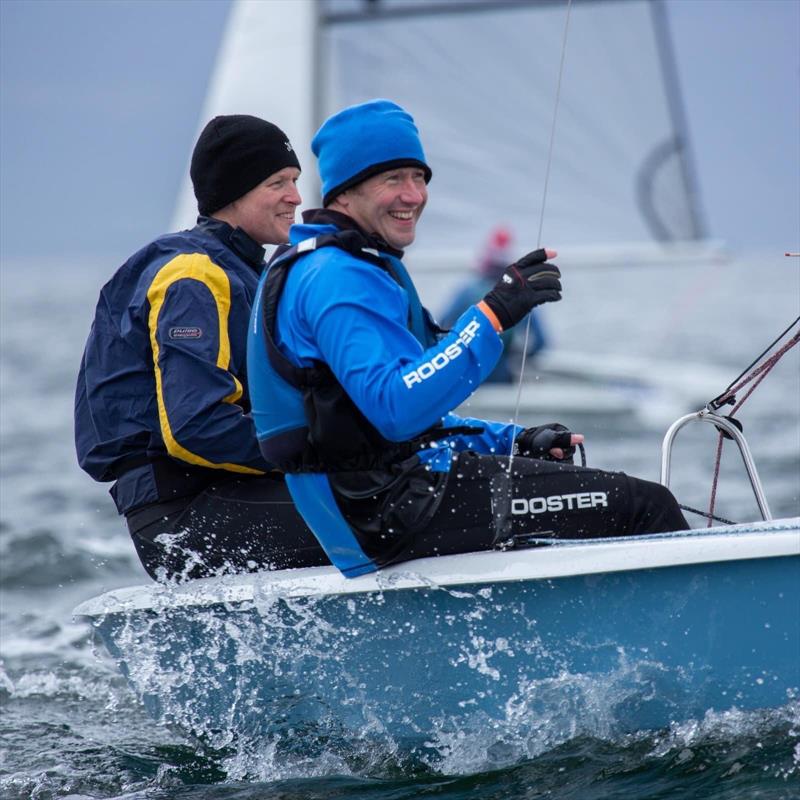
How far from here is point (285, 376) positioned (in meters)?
2.86

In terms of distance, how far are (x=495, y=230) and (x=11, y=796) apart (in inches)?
306

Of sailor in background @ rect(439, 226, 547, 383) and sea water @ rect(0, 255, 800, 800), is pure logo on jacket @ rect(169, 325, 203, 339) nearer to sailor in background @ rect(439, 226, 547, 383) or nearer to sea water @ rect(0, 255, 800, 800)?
sea water @ rect(0, 255, 800, 800)

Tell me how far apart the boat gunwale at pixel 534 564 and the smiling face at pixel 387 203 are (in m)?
0.72

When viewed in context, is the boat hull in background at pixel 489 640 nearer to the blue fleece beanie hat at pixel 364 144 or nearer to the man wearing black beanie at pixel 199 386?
the man wearing black beanie at pixel 199 386

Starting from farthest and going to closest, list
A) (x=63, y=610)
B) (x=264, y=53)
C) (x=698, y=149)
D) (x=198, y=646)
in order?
(x=698, y=149), (x=264, y=53), (x=63, y=610), (x=198, y=646)

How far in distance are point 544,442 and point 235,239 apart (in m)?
0.95

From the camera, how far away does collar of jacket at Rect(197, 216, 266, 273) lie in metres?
3.48

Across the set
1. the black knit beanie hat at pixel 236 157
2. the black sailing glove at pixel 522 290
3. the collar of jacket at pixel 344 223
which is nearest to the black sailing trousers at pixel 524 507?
the black sailing glove at pixel 522 290

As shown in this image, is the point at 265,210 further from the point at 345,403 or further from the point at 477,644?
the point at 477,644

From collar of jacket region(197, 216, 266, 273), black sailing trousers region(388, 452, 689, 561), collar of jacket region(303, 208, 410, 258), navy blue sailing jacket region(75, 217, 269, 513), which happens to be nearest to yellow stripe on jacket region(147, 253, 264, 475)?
navy blue sailing jacket region(75, 217, 269, 513)

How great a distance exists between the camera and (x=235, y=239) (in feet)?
11.4

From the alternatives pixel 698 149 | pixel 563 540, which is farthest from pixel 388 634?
pixel 698 149

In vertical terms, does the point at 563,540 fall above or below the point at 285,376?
below

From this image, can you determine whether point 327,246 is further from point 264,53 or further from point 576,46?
point 576,46
